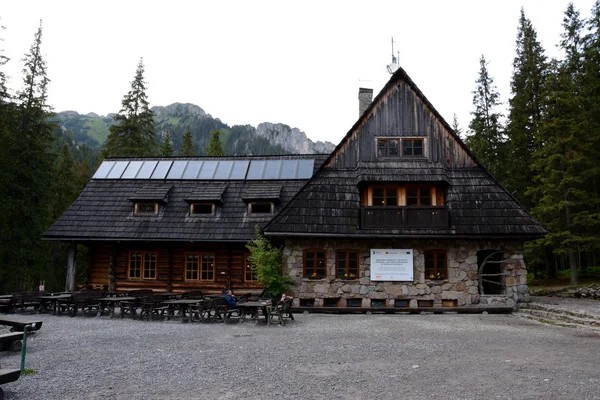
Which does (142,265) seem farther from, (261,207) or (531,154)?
(531,154)

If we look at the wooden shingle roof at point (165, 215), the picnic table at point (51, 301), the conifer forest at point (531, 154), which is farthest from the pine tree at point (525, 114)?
the picnic table at point (51, 301)

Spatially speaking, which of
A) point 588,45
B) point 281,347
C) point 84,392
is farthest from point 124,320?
point 588,45

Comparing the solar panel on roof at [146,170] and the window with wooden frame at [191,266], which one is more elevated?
the solar panel on roof at [146,170]

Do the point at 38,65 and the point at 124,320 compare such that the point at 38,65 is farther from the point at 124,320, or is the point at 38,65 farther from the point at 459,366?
the point at 459,366

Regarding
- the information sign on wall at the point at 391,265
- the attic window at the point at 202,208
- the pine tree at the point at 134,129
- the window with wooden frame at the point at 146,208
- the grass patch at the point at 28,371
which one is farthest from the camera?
the pine tree at the point at 134,129

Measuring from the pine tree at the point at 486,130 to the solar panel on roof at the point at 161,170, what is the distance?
23.8m

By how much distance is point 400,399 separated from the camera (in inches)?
228

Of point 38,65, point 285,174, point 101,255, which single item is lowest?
point 101,255

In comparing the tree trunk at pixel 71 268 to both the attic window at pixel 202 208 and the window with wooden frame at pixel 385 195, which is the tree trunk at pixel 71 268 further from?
the window with wooden frame at pixel 385 195

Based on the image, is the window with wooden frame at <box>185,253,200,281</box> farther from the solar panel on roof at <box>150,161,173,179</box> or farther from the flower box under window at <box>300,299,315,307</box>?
the flower box under window at <box>300,299,315,307</box>

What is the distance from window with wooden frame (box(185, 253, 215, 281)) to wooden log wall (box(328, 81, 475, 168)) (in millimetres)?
7413

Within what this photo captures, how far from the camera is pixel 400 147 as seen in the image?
18.8 meters

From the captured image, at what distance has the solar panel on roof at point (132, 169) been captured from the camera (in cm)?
2280

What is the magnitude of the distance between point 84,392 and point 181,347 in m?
3.47
